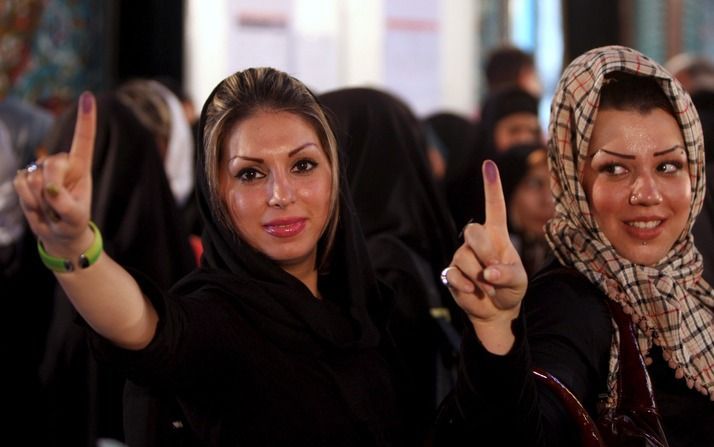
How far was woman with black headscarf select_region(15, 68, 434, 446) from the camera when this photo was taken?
6.01 ft

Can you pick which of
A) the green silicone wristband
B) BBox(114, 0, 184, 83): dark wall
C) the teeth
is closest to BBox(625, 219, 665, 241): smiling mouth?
the teeth

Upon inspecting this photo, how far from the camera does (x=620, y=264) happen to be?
2.11 metres

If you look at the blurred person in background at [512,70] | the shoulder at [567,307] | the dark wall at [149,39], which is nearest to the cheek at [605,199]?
the shoulder at [567,307]

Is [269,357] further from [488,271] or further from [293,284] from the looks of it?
[488,271]

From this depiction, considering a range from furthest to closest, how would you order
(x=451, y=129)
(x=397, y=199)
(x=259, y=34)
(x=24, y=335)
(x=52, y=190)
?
1. (x=259, y=34)
2. (x=451, y=129)
3. (x=24, y=335)
4. (x=397, y=199)
5. (x=52, y=190)

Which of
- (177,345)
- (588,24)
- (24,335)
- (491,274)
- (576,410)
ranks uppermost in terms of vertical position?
(588,24)

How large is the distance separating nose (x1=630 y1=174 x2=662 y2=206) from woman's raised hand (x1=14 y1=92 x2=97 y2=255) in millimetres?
1037

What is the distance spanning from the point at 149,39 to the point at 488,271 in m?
5.03

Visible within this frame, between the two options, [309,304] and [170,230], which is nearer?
[309,304]

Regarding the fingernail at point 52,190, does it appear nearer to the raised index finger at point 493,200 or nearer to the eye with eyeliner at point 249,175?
the eye with eyeliner at point 249,175

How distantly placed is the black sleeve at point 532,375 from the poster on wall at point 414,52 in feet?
16.3

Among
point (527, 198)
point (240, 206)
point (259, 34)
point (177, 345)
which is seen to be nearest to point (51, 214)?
point (177, 345)

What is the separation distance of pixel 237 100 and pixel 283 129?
0.11 metres

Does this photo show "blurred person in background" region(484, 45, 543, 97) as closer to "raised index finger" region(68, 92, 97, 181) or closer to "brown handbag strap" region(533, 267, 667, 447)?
"brown handbag strap" region(533, 267, 667, 447)
